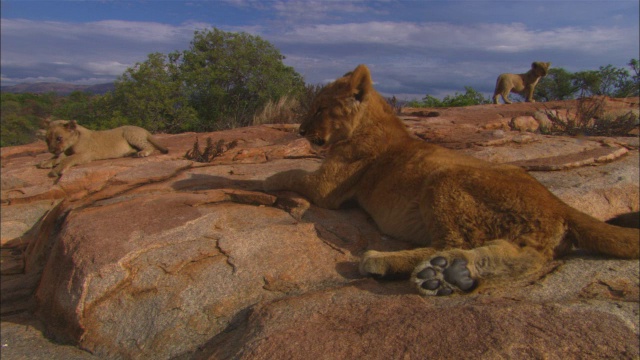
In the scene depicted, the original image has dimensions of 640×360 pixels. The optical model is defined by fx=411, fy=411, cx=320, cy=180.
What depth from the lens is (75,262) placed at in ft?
11.7

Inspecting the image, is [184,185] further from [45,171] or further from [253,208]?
[45,171]

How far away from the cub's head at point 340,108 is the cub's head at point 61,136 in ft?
21.5

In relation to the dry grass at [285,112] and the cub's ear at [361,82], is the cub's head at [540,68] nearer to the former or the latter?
the dry grass at [285,112]

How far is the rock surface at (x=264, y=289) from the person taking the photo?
90.4 inches

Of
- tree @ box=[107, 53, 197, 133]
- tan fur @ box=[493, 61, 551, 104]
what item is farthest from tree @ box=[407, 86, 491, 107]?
tree @ box=[107, 53, 197, 133]

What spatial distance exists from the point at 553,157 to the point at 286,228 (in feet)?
15.0

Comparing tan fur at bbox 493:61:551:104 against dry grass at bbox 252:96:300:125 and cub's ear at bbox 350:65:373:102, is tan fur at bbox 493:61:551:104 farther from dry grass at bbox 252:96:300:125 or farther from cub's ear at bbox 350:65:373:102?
cub's ear at bbox 350:65:373:102

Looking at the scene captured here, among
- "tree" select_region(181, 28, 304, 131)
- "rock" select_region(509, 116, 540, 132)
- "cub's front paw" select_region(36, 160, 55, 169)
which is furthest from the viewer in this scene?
"tree" select_region(181, 28, 304, 131)

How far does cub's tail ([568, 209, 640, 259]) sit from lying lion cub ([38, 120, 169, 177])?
7.71m

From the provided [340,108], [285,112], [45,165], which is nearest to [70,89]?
[285,112]

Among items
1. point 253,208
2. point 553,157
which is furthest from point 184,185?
point 553,157

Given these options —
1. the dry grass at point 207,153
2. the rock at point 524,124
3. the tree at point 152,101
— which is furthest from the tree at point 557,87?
the dry grass at point 207,153

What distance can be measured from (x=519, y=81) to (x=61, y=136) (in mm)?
19776

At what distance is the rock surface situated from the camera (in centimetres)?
229
